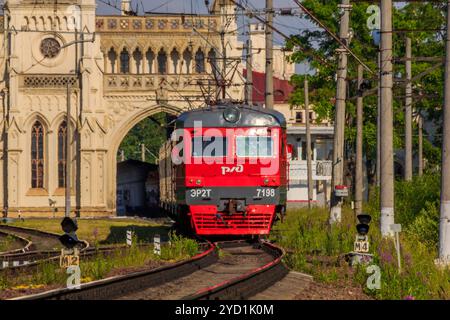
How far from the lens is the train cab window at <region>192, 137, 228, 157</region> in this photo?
92.8 ft

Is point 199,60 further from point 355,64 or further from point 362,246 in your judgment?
point 362,246

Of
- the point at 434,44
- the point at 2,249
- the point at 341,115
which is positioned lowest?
the point at 2,249

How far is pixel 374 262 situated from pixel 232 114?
305 inches

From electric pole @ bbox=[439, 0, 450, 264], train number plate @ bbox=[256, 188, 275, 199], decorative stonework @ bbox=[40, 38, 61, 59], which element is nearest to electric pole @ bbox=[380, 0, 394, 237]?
train number plate @ bbox=[256, 188, 275, 199]

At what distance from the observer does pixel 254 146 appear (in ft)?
93.5

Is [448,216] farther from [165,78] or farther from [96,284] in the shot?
[165,78]

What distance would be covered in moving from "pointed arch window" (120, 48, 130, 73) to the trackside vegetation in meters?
35.5

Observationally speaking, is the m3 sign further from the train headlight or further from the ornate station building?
the ornate station building

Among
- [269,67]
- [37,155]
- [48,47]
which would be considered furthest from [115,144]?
[269,67]

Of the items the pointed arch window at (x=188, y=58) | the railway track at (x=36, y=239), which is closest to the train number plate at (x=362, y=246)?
the railway track at (x=36, y=239)

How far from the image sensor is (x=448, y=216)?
2177cm

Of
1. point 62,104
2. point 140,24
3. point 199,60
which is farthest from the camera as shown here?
point 140,24
